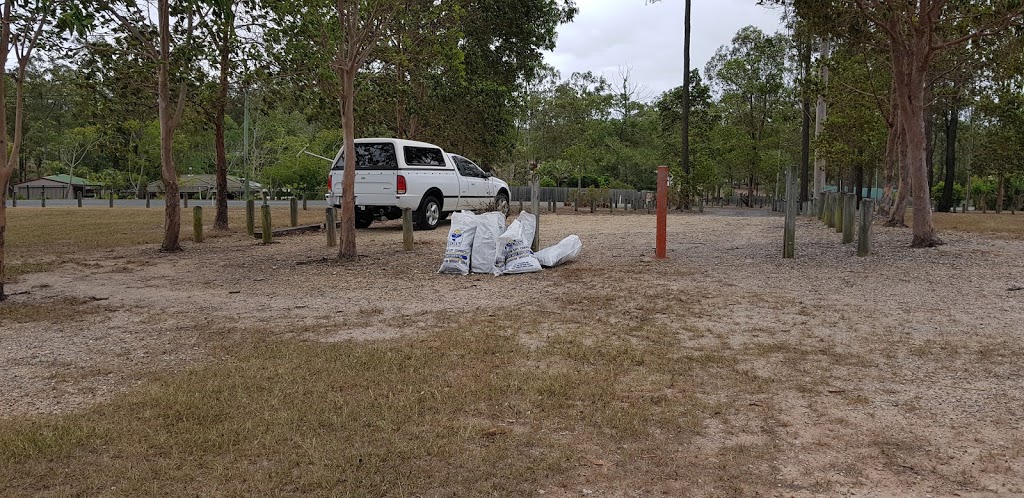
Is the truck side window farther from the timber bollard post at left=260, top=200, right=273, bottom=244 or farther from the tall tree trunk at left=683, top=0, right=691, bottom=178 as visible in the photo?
the tall tree trunk at left=683, top=0, right=691, bottom=178

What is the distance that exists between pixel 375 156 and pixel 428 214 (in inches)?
67.6

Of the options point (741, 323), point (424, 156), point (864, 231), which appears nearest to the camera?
point (741, 323)

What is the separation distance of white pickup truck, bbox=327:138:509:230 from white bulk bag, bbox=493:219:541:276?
5448mm

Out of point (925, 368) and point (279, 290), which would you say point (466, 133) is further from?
point (925, 368)

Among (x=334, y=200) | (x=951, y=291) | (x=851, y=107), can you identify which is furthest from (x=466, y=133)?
(x=951, y=291)

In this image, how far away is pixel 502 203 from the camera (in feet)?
60.0

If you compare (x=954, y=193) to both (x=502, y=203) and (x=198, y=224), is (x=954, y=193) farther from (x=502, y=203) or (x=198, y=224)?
(x=198, y=224)

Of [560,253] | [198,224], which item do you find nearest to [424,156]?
[198,224]

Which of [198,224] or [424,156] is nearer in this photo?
[198,224]

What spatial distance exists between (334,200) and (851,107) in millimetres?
14363

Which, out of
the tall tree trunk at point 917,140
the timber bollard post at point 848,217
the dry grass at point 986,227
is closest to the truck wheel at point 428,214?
the timber bollard post at point 848,217

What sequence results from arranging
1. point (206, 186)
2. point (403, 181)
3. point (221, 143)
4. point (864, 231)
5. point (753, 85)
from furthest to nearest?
point (206, 186)
point (753, 85)
point (221, 143)
point (403, 181)
point (864, 231)

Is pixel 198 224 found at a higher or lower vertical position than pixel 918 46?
lower

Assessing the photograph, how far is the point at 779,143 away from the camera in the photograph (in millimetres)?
43000
